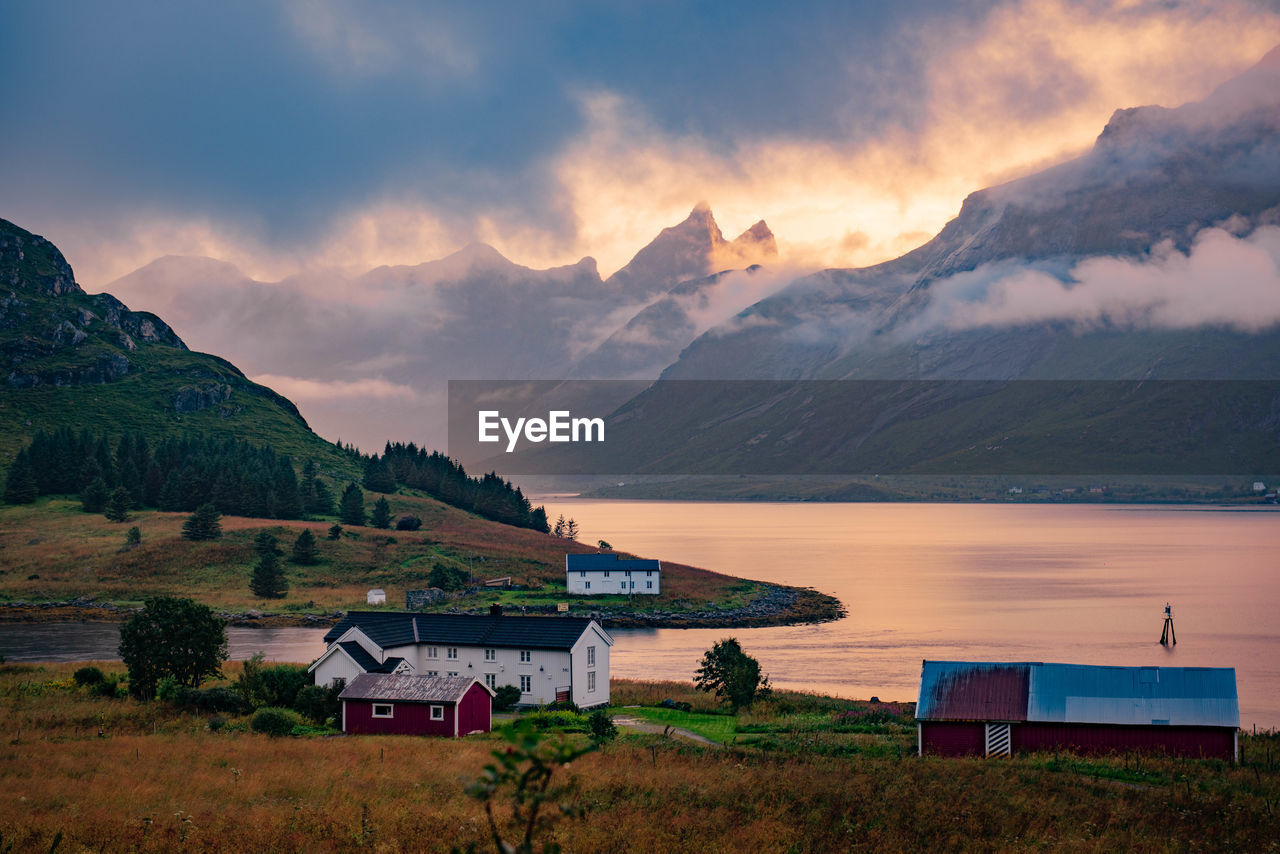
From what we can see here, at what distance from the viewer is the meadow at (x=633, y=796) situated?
75.7 feet

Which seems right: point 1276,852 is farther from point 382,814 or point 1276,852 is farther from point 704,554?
point 704,554

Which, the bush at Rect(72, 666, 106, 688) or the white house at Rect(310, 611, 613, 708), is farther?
the white house at Rect(310, 611, 613, 708)

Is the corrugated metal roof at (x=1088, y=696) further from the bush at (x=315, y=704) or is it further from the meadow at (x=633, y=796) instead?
the bush at (x=315, y=704)

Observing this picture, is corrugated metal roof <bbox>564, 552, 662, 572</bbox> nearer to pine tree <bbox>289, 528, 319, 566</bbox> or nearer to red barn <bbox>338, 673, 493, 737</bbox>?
pine tree <bbox>289, 528, 319, 566</bbox>

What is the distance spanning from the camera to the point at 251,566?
367 ft

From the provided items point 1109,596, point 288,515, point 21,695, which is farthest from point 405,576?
point 1109,596

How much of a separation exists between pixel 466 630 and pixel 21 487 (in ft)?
364

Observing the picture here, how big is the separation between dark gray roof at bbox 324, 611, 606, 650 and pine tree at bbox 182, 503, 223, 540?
70.6 meters

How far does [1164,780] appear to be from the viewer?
31109mm

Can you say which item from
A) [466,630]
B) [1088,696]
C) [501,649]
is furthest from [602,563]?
[1088,696]

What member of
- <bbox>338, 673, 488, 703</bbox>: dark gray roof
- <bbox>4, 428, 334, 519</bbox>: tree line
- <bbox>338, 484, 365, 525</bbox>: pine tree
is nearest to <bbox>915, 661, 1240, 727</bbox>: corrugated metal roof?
<bbox>338, 673, 488, 703</bbox>: dark gray roof

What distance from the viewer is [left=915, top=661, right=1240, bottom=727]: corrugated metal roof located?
3725 centimetres

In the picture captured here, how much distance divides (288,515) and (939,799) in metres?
128

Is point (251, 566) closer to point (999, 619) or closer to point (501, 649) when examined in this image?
point (501, 649)
